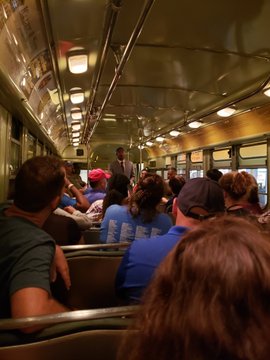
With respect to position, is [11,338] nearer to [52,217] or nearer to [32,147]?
[52,217]

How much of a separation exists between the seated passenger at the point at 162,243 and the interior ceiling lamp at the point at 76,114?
5.82 m

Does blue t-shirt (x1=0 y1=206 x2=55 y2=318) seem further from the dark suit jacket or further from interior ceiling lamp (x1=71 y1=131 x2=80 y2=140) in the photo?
interior ceiling lamp (x1=71 y1=131 x2=80 y2=140)

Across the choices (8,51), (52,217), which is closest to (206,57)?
(8,51)

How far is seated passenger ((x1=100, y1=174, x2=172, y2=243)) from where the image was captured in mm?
2752

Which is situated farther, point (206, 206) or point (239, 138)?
point (239, 138)

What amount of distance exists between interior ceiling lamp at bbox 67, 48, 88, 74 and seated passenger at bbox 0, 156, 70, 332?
2.39 meters

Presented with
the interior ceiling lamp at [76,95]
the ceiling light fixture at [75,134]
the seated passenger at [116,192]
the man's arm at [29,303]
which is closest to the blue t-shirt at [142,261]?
the man's arm at [29,303]

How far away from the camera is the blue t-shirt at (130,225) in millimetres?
2766

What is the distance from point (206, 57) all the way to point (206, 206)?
2.73 metres

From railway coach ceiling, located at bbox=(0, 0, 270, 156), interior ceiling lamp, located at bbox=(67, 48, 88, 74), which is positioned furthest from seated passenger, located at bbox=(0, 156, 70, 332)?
interior ceiling lamp, located at bbox=(67, 48, 88, 74)

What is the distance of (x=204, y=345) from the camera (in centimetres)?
59

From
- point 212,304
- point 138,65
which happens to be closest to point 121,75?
point 138,65

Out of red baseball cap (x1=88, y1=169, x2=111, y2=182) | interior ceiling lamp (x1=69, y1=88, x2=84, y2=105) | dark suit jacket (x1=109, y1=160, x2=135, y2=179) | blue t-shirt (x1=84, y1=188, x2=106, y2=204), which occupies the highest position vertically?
interior ceiling lamp (x1=69, y1=88, x2=84, y2=105)

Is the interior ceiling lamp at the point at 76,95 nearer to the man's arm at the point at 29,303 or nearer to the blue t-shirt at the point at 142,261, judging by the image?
the blue t-shirt at the point at 142,261
